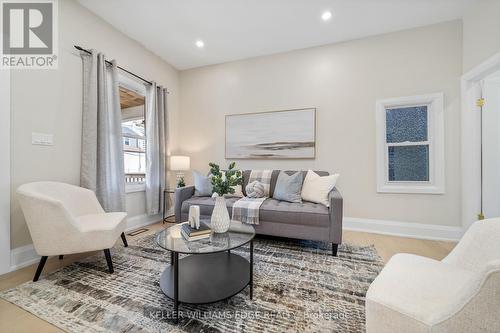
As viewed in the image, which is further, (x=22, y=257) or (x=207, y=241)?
(x=22, y=257)

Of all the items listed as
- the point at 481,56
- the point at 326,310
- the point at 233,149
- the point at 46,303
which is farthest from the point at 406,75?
the point at 46,303

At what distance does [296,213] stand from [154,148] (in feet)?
8.15

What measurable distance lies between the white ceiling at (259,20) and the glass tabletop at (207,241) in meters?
→ 2.52

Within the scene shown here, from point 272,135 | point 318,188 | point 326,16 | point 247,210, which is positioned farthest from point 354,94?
point 247,210

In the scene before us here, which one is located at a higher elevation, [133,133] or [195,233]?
[133,133]

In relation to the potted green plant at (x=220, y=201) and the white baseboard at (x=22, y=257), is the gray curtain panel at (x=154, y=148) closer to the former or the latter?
the white baseboard at (x=22, y=257)

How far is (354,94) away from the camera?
10.3 feet

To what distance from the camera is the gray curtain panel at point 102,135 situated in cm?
249

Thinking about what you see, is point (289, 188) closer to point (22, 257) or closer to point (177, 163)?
point (177, 163)

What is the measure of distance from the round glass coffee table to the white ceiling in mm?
2532

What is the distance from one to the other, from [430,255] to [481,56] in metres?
2.26

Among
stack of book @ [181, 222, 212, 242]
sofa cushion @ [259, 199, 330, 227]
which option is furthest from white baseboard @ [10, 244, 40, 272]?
sofa cushion @ [259, 199, 330, 227]

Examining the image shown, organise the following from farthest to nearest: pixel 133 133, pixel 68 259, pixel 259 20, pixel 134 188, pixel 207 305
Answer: pixel 133 133 → pixel 134 188 → pixel 259 20 → pixel 68 259 → pixel 207 305

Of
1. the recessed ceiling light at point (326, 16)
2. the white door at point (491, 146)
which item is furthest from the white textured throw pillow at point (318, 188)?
the recessed ceiling light at point (326, 16)
